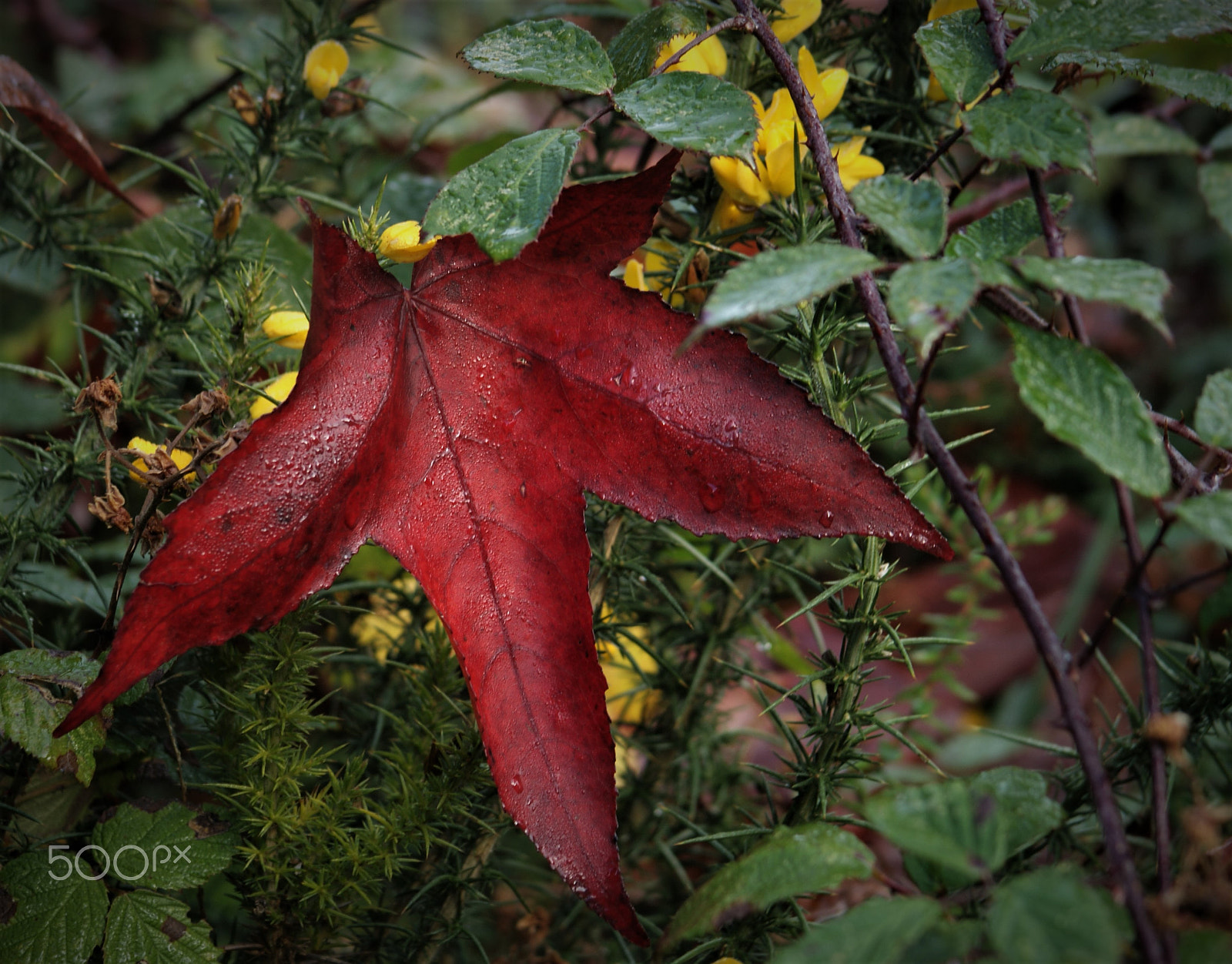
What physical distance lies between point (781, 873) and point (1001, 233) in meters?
0.39

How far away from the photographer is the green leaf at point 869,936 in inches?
14.2

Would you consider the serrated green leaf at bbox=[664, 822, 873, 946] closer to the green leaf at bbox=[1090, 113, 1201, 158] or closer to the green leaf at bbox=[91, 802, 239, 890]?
the green leaf at bbox=[91, 802, 239, 890]

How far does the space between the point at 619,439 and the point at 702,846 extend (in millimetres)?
509

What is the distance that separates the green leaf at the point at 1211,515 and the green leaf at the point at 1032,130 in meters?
0.19

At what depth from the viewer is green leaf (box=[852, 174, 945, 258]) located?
46 cm

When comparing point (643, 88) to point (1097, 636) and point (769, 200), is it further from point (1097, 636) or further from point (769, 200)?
point (1097, 636)

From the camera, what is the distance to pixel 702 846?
0.86 m

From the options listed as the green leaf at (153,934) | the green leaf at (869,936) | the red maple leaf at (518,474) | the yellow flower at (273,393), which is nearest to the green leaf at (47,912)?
the green leaf at (153,934)

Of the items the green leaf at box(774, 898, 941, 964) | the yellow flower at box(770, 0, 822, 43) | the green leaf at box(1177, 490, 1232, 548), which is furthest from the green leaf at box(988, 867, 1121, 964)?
the yellow flower at box(770, 0, 822, 43)

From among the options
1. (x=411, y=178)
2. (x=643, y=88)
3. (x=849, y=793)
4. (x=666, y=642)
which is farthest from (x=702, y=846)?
(x=411, y=178)

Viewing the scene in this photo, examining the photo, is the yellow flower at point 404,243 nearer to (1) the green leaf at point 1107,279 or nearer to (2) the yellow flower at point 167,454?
(2) the yellow flower at point 167,454

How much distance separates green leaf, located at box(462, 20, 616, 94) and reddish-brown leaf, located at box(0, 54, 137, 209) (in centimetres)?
42

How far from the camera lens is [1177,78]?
1.78ft

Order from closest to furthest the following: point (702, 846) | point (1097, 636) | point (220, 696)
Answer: point (1097, 636) → point (220, 696) → point (702, 846)
